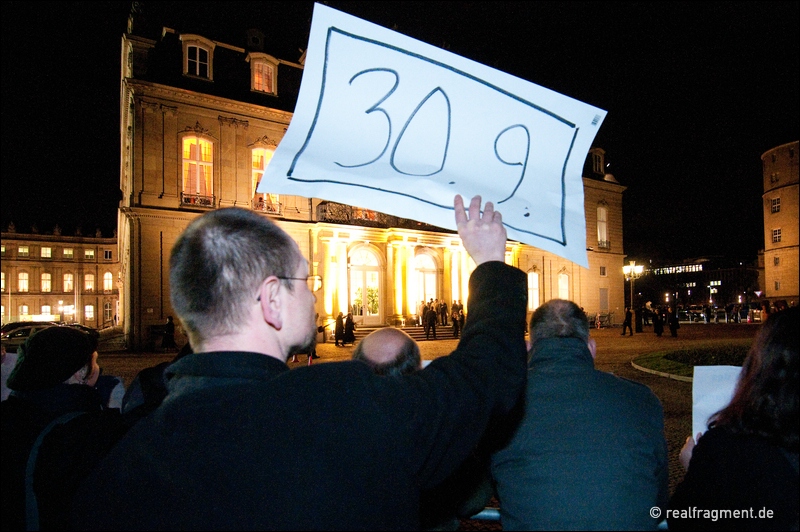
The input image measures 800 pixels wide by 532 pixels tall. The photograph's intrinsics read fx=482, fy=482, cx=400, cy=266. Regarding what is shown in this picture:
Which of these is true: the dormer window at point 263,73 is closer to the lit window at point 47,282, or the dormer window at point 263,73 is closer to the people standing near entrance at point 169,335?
the people standing near entrance at point 169,335

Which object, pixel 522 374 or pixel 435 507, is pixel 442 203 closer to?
pixel 522 374

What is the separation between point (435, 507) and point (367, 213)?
24.8 metres

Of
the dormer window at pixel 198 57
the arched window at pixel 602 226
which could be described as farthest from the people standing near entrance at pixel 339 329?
the arched window at pixel 602 226

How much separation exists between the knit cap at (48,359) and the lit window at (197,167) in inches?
820

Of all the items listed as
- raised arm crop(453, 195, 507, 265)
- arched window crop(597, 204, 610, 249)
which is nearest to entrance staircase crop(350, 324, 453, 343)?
arched window crop(597, 204, 610, 249)

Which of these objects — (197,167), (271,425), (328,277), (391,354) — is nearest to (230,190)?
(197,167)

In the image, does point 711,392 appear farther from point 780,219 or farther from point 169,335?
point 780,219

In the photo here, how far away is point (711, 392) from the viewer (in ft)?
7.03

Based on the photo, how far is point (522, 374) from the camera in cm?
115

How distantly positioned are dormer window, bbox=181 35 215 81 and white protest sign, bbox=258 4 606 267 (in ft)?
78.0

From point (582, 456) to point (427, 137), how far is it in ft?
Result: 4.23

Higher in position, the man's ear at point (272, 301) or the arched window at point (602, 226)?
the arched window at point (602, 226)

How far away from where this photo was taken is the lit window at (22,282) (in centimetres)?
7031

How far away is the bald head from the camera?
2.38 meters
